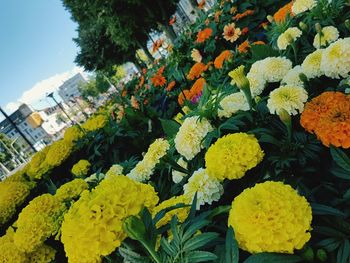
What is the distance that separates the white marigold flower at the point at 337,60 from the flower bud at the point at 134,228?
3.59 feet

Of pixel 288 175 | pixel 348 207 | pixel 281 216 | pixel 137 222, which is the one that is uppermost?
pixel 137 222

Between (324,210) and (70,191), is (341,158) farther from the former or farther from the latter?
(70,191)

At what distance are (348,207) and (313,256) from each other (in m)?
Answer: 0.28

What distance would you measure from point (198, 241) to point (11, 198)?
2.10 m

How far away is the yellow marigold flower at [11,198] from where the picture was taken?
2471 mm

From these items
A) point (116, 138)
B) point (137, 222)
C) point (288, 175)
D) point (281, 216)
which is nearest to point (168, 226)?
point (137, 222)

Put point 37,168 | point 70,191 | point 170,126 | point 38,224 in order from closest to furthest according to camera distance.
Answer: point 38,224 → point 70,191 → point 170,126 → point 37,168

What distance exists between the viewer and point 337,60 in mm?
1424

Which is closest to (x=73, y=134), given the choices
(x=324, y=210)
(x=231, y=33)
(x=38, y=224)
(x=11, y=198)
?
(x=11, y=198)

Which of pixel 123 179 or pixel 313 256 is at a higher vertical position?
pixel 123 179

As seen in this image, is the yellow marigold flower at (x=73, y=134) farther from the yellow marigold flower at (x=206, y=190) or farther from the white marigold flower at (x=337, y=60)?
the white marigold flower at (x=337, y=60)

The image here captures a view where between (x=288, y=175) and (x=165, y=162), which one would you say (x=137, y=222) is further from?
(x=165, y=162)

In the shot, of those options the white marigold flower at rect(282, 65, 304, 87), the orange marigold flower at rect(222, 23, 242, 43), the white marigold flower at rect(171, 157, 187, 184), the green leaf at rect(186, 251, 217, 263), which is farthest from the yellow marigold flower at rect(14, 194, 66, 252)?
the orange marigold flower at rect(222, 23, 242, 43)

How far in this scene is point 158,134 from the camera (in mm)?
3199
